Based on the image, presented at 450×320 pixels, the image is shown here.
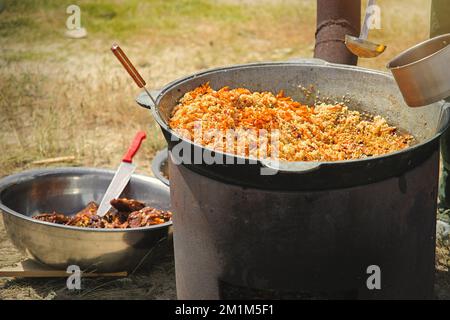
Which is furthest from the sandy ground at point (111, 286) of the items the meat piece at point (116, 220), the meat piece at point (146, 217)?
the meat piece at point (116, 220)

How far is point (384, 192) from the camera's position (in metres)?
3.37

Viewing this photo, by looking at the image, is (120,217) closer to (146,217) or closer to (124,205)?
(124,205)

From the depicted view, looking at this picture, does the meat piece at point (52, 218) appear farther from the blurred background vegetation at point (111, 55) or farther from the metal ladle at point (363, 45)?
the metal ladle at point (363, 45)

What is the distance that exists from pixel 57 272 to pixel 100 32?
5.99 meters

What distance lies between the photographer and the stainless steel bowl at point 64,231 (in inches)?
183

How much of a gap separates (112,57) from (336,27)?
4914 mm

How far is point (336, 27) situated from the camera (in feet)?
16.1

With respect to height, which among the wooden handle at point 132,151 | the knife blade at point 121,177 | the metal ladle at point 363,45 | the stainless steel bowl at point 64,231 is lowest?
the stainless steel bowl at point 64,231

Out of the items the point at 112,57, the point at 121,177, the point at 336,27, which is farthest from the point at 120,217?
the point at 112,57

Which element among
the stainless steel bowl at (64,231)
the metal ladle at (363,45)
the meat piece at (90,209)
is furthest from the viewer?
the meat piece at (90,209)

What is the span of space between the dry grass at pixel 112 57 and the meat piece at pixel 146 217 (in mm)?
378

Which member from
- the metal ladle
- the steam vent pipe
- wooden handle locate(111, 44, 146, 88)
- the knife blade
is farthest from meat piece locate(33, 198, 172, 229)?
the metal ladle

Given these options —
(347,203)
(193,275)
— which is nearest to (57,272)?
(193,275)
